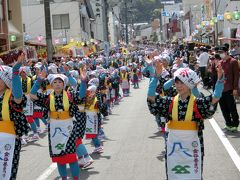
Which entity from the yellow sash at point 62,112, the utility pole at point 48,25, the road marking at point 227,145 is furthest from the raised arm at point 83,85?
the utility pole at point 48,25

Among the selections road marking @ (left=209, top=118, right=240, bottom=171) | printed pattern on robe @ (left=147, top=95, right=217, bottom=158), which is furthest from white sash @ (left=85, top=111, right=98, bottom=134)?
printed pattern on robe @ (left=147, top=95, right=217, bottom=158)

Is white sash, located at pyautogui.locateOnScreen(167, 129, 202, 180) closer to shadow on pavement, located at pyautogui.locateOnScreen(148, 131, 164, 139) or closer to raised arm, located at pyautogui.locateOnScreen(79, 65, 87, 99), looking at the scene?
raised arm, located at pyautogui.locateOnScreen(79, 65, 87, 99)

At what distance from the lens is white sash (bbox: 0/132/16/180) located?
577 cm

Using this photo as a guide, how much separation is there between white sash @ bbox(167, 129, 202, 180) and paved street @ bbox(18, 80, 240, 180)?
220cm

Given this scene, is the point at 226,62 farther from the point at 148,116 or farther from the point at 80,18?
the point at 80,18

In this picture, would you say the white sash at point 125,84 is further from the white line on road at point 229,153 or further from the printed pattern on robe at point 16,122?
the printed pattern on robe at point 16,122

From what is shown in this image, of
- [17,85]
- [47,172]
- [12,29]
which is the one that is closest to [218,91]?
[17,85]

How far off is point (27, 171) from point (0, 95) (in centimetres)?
358

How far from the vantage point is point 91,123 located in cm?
1057

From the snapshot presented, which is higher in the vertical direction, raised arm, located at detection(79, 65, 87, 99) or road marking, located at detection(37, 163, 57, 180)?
raised arm, located at detection(79, 65, 87, 99)

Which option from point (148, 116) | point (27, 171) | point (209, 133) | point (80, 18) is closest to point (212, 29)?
point (80, 18)

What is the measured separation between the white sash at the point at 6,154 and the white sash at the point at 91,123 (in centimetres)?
470

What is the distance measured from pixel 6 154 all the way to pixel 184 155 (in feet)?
6.37

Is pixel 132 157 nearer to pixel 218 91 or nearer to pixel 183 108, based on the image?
pixel 183 108
